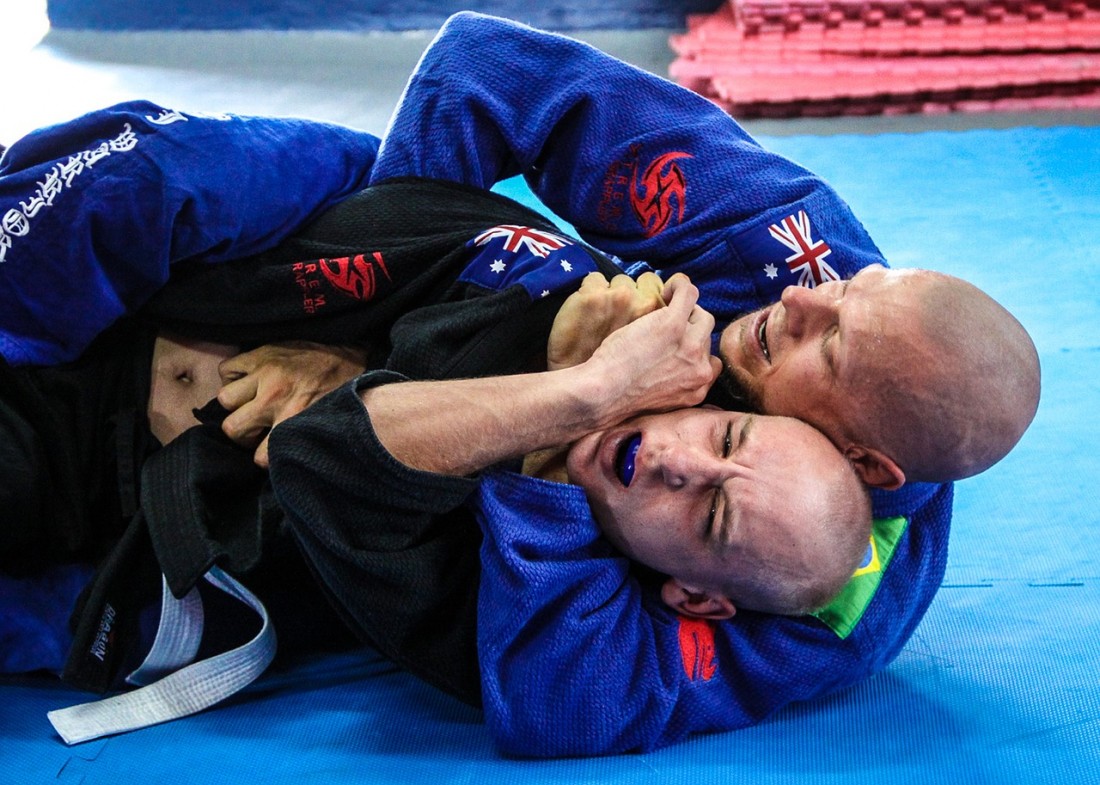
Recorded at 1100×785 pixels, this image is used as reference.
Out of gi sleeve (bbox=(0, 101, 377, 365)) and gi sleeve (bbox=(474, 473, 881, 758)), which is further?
gi sleeve (bbox=(0, 101, 377, 365))

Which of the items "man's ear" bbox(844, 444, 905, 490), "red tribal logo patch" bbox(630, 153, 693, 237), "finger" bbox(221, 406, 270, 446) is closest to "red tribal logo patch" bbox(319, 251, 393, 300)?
"finger" bbox(221, 406, 270, 446)

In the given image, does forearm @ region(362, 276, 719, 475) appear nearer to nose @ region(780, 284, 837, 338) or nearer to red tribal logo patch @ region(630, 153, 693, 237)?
nose @ region(780, 284, 837, 338)

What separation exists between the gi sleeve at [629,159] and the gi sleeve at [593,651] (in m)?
0.51

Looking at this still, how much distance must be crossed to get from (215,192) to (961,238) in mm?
2055

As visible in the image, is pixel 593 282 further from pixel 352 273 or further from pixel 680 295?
pixel 352 273

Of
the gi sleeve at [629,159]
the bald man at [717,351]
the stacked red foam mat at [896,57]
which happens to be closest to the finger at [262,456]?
the bald man at [717,351]

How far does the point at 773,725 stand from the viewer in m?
1.53

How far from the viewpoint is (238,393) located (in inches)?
64.3

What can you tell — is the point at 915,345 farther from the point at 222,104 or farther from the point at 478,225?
the point at 222,104

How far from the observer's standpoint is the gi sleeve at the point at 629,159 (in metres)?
1.73

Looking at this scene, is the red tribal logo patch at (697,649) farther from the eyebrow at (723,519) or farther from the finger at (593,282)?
the finger at (593,282)

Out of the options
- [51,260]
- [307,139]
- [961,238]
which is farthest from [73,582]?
[961,238]

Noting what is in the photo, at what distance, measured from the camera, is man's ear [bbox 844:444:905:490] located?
1.39 m

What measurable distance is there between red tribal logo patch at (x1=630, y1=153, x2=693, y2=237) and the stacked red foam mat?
6.84 feet
